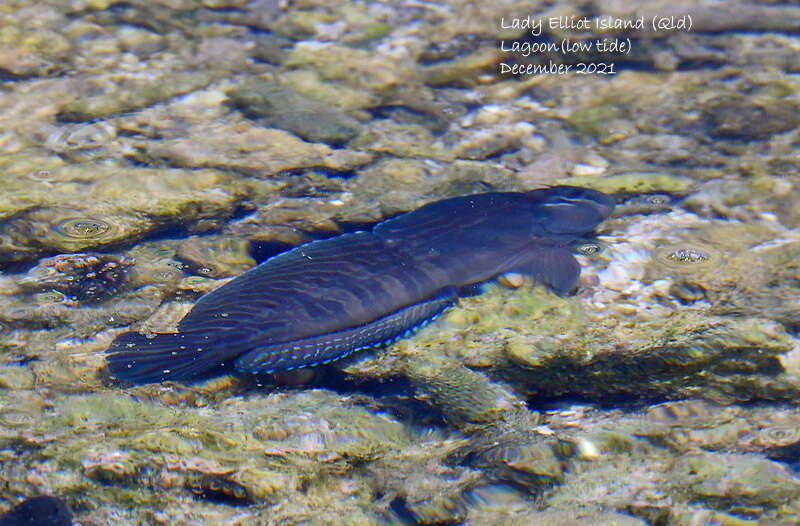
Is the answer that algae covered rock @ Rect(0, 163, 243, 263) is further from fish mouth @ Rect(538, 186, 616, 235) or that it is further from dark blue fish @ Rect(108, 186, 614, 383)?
fish mouth @ Rect(538, 186, 616, 235)

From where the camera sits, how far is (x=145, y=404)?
276 centimetres

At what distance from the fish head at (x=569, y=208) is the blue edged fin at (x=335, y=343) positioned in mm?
997

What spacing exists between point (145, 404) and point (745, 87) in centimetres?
491

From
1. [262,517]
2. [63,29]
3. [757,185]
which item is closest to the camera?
[262,517]

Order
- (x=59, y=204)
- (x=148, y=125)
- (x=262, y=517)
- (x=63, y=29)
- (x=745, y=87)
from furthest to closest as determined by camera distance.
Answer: (x=63, y=29) < (x=745, y=87) < (x=148, y=125) < (x=59, y=204) < (x=262, y=517)

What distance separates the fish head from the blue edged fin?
997mm

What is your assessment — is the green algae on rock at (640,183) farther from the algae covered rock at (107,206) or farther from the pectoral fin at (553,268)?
the algae covered rock at (107,206)

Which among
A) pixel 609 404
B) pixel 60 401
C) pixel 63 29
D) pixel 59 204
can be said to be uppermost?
pixel 63 29

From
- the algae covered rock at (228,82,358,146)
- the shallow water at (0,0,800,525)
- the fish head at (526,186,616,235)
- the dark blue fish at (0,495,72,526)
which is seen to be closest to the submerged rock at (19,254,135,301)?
the shallow water at (0,0,800,525)

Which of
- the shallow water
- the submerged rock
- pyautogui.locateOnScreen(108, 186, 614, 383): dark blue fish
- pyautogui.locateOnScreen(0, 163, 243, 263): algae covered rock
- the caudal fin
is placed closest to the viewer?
the shallow water

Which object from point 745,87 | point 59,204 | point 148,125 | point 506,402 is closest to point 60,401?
point 59,204

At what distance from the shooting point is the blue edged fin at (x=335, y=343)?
9.61 ft

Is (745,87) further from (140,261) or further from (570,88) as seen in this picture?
(140,261)

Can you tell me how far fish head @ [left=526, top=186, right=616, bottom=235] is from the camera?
152 inches
